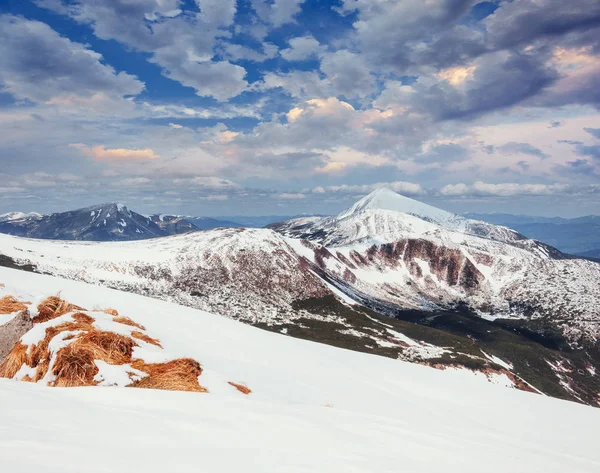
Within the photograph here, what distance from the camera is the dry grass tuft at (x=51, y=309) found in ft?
33.1

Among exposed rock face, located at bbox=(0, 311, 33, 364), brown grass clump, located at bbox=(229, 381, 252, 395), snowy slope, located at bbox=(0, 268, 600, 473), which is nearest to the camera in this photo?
snowy slope, located at bbox=(0, 268, 600, 473)

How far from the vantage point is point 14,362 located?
25.9 ft

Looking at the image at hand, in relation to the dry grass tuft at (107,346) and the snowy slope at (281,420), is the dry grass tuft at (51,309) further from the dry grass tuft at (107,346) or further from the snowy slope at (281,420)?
→ the dry grass tuft at (107,346)

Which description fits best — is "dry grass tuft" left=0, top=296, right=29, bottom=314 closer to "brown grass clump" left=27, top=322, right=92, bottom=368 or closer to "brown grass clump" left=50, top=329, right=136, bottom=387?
"brown grass clump" left=27, top=322, right=92, bottom=368

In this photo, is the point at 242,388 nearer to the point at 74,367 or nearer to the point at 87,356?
the point at 87,356

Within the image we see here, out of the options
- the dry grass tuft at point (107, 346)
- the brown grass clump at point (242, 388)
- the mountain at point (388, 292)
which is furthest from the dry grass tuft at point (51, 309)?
the mountain at point (388, 292)

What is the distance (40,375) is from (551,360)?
Result: 407 feet

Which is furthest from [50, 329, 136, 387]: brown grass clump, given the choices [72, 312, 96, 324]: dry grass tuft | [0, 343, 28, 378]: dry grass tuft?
[0, 343, 28, 378]: dry grass tuft

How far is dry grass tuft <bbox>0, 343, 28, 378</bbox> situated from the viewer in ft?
25.5

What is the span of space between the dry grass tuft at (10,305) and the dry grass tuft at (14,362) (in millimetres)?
2456

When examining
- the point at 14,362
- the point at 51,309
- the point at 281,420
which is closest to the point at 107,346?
the point at 14,362

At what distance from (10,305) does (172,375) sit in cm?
628

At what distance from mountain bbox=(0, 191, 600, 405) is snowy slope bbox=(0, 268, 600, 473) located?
68208 millimetres

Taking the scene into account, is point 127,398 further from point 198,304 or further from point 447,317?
point 447,317
